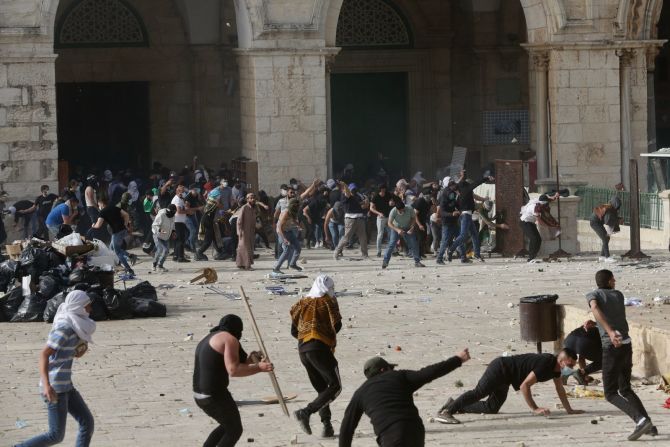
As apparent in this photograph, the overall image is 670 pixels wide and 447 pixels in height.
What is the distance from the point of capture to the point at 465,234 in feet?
79.5

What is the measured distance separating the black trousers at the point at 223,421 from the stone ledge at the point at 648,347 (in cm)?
467

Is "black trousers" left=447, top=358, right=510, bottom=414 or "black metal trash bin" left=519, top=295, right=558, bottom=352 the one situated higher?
"black metal trash bin" left=519, top=295, right=558, bottom=352

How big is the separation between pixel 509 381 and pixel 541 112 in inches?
644

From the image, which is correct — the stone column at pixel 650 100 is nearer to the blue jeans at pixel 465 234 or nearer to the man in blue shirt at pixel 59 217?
the blue jeans at pixel 465 234

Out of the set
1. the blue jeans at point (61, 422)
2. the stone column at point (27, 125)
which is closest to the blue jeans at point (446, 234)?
the stone column at point (27, 125)

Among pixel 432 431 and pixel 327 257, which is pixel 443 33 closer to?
pixel 327 257

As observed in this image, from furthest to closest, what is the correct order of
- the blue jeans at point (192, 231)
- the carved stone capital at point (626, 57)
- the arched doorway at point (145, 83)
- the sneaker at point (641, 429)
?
1. the arched doorway at point (145, 83)
2. the carved stone capital at point (626, 57)
3. the blue jeans at point (192, 231)
4. the sneaker at point (641, 429)

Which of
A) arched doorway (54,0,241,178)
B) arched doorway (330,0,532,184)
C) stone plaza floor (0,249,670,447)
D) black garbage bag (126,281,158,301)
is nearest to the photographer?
stone plaza floor (0,249,670,447)

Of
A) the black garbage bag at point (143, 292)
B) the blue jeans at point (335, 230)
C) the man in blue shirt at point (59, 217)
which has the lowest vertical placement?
the black garbage bag at point (143, 292)

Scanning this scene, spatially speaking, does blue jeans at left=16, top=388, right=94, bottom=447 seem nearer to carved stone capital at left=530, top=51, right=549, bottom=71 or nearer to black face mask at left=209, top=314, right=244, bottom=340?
black face mask at left=209, top=314, right=244, bottom=340

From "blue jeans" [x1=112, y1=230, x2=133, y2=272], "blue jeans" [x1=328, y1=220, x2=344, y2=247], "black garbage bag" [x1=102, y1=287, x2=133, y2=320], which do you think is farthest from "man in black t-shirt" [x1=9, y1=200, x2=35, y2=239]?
"black garbage bag" [x1=102, y1=287, x2=133, y2=320]

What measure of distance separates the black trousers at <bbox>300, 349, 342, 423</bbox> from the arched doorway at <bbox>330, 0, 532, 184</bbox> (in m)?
21.6

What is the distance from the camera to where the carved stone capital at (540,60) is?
93.2 ft

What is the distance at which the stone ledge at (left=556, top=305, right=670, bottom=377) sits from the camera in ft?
46.6
